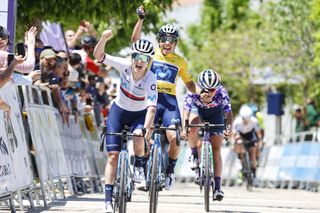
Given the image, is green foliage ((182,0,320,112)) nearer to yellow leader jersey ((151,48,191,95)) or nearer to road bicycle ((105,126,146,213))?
yellow leader jersey ((151,48,191,95))

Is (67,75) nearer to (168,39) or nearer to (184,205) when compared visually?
(168,39)

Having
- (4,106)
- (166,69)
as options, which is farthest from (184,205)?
(4,106)

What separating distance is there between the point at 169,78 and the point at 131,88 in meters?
2.56

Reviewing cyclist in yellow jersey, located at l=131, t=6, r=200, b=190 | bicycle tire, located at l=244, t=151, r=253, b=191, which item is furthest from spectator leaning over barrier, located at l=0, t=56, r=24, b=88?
bicycle tire, located at l=244, t=151, r=253, b=191

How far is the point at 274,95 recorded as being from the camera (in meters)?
38.4

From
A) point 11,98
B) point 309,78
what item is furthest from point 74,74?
point 309,78

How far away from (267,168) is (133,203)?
1520cm

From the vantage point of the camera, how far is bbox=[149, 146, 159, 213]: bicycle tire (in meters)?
14.0

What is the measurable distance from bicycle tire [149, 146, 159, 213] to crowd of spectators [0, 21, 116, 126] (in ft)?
6.14

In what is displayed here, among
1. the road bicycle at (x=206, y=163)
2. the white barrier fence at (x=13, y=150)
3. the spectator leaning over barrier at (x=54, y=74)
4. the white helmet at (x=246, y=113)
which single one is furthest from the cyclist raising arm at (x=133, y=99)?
the white helmet at (x=246, y=113)

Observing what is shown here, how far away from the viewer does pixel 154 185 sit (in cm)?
1416

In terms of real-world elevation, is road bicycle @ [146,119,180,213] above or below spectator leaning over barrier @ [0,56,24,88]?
below

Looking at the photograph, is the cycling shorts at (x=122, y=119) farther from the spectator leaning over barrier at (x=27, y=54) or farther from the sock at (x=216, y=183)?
the sock at (x=216, y=183)

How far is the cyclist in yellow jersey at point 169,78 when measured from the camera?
16328 millimetres
